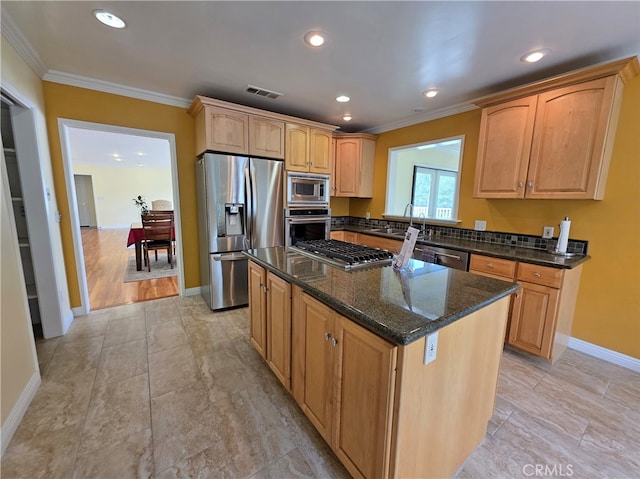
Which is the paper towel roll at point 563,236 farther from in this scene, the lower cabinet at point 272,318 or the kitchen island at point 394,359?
the lower cabinet at point 272,318

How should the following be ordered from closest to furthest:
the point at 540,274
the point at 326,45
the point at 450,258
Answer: the point at 326,45
the point at 540,274
the point at 450,258

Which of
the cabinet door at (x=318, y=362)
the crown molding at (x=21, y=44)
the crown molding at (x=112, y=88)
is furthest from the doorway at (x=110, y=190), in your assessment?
the cabinet door at (x=318, y=362)

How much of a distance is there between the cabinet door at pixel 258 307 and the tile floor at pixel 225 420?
0.21 metres

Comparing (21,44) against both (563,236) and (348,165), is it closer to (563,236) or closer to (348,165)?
(348,165)

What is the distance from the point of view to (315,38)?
6.35 feet

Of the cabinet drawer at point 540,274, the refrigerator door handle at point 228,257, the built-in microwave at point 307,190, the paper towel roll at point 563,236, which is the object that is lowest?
the refrigerator door handle at point 228,257

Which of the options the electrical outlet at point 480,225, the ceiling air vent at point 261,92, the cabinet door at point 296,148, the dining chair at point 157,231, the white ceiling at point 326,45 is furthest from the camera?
the dining chair at point 157,231

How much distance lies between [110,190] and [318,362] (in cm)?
1172

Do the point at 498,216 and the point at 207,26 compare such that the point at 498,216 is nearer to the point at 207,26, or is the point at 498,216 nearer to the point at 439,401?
the point at 439,401

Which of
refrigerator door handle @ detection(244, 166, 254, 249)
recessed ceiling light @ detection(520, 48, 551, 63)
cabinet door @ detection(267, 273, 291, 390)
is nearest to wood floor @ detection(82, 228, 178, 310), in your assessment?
refrigerator door handle @ detection(244, 166, 254, 249)

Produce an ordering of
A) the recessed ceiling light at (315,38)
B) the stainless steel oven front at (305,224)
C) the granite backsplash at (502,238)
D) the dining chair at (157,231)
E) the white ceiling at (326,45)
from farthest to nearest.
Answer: the dining chair at (157,231) → the stainless steel oven front at (305,224) → the granite backsplash at (502,238) → the recessed ceiling light at (315,38) → the white ceiling at (326,45)

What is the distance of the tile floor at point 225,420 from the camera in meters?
1.38

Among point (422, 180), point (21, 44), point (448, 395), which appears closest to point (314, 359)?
point (448, 395)

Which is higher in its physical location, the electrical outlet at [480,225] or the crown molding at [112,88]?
the crown molding at [112,88]
